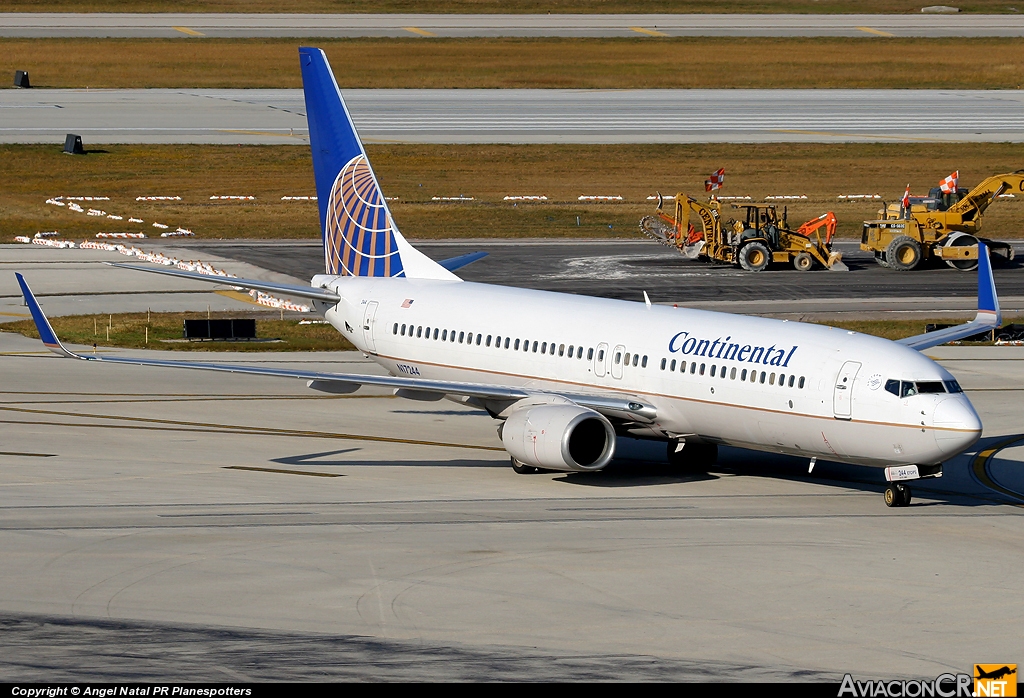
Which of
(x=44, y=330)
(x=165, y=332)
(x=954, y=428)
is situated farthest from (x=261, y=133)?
(x=954, y=428)

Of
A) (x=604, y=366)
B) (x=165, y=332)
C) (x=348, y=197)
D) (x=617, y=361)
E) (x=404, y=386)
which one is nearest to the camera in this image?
(x=404, y=386)

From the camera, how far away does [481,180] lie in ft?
362

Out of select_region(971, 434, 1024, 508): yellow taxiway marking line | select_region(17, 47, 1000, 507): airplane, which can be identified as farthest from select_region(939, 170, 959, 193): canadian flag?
select_region(17, 47, 1000, 507): airplane

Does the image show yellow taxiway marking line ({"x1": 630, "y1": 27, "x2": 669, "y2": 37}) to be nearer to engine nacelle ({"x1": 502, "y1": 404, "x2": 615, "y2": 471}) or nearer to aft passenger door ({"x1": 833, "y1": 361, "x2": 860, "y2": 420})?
engine nacelle ({"x1": 502, "y1": 404, "x2": 615, "y2": 471})

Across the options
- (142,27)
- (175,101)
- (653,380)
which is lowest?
(653,380)

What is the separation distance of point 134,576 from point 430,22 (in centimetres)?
16855

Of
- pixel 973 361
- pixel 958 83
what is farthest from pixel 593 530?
pixel 958 83

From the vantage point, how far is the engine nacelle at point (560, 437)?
3488cm

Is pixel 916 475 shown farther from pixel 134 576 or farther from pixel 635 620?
pixel 134 576

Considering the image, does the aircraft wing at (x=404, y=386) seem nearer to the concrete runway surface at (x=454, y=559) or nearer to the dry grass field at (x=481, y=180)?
the concrete runway surface at (x=454, y=559)

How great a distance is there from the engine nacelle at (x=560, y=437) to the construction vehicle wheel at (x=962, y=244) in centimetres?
5030

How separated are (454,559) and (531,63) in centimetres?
13870

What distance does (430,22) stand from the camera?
18912 cm

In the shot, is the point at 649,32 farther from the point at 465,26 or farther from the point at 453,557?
the point at 453,557
